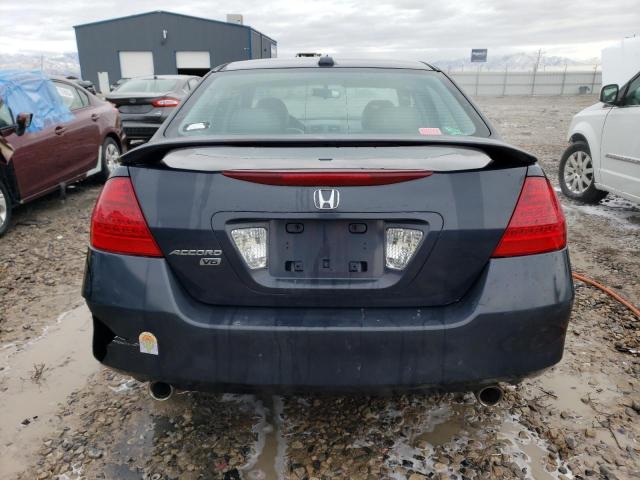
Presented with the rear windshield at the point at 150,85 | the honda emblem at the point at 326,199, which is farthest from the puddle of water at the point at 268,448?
the rear windshield at the point at 150,85

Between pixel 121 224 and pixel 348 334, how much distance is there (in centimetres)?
88

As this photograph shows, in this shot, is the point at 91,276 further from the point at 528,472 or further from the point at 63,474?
the point at 528,472

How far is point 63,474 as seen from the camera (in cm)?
203

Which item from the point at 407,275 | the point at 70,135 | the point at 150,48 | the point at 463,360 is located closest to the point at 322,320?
the point at 407,275

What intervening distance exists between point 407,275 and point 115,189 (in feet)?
3.51

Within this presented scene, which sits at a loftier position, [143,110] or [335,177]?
[335,177]

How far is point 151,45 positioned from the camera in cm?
3375

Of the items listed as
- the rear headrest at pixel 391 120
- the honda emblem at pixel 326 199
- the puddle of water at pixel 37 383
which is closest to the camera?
the honda emblem at pixel 326 199

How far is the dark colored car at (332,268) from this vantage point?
1690 mm

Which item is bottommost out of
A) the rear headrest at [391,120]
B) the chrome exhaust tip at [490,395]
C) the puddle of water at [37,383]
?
the puddle of water at [37,383]

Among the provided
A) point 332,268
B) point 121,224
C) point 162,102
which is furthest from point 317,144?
point 162,102

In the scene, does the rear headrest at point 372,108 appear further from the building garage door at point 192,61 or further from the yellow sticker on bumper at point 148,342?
the building garage door at point 192,61

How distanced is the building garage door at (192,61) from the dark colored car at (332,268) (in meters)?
34.7

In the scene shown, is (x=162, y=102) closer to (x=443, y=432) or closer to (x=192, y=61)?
(x=443, y=432)
